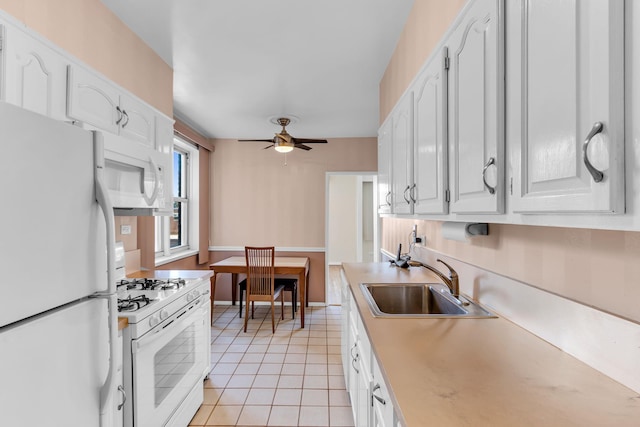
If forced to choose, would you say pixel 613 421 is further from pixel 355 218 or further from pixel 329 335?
pixel 355 218

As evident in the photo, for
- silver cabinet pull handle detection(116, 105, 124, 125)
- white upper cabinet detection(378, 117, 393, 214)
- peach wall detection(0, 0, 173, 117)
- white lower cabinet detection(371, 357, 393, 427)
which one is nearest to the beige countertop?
white lower cabinet detection(371, 357, 393, 427)

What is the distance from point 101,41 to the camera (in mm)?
1800

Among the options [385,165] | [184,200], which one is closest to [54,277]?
[385,165]

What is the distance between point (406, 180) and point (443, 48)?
0.71 metres

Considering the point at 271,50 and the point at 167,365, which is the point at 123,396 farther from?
the point at 271,50

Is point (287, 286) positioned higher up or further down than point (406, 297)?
further down

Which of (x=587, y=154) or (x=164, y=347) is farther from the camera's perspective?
(x=164, y=347)

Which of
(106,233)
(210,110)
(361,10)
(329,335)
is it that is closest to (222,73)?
(210,110)

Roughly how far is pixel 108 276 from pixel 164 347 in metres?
1.00

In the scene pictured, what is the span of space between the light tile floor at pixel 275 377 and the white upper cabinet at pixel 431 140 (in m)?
1.60

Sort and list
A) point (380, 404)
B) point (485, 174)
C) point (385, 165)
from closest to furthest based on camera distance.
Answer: point (485, 174) < point (380, 404) < point (385, 165)

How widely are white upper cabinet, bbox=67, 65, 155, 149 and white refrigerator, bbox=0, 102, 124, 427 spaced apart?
0.88 meters

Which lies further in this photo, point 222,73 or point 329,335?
point 329,335

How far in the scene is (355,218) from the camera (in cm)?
779
